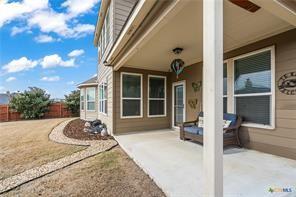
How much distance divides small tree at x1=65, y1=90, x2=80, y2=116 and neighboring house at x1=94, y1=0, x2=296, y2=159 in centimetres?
942

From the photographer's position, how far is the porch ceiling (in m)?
2.71

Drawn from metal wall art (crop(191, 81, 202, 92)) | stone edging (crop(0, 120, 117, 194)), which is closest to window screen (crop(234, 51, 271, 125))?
metal wall art (crop(191, 81, 202, 92))

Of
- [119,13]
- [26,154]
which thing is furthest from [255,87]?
[26,154]

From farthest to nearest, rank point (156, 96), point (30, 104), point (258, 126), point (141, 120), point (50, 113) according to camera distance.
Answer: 1. point (50, 113)
2. point (30, 104)
3. point (156, 96)
4. point (141, 120)
5. point (258, 126)

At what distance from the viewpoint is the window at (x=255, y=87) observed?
11.9 ft

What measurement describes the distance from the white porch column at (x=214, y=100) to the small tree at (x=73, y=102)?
46.2 feet

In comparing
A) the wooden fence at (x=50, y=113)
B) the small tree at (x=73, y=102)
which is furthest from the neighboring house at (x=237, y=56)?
Answer: the wooden fence at (x=50, y=113)

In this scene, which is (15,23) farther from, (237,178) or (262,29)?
(237,178)

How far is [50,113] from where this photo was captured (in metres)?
13.6

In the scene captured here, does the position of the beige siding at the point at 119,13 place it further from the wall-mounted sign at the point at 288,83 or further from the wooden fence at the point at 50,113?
the wooden fence at the point at 50,113

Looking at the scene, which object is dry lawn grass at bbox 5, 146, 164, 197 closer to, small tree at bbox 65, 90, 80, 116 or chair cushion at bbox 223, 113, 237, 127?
chair cushion at bbox 223, 113, 237, 127

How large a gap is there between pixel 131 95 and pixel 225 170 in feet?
13.8

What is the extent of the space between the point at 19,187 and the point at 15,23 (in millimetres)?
9760

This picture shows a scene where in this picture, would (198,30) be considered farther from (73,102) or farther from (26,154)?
(73,102)
